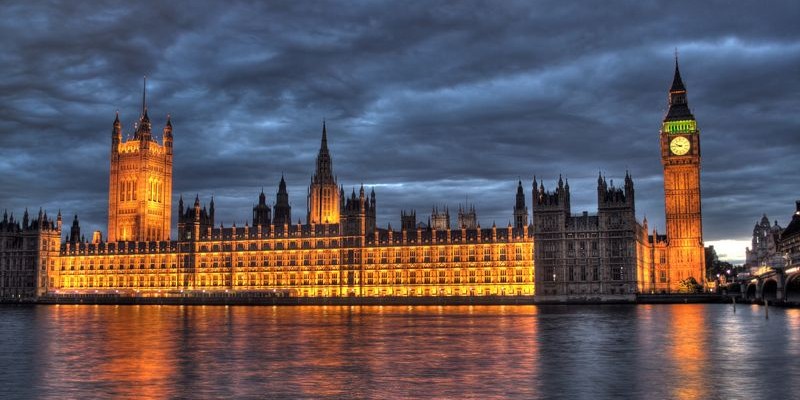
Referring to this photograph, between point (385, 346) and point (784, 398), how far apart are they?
28.4 m

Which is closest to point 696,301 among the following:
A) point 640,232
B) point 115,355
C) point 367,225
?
point 640,232

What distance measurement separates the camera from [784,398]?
106ft

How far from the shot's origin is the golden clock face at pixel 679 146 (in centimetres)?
19300

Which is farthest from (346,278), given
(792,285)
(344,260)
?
(792,285)

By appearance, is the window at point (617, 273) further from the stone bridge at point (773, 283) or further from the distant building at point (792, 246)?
the distant building at point (792, 246)

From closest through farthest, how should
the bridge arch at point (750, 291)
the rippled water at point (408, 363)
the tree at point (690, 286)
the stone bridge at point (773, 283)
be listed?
the rippled water at point (408, 363)
the stone bridge at point (773, 283)
the bridge arch at point (750, 291)
the tree at point (690, 286)

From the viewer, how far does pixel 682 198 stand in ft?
631

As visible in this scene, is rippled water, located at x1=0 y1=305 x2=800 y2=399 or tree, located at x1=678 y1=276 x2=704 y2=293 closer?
rippled water, located at x1=0 y1=305 x2=800 y2=399

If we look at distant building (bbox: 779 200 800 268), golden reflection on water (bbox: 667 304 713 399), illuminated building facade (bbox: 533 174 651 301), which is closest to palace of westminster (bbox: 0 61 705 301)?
illuminated building facade (bbox: 533 174 651 301)

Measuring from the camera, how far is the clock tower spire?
18975cm

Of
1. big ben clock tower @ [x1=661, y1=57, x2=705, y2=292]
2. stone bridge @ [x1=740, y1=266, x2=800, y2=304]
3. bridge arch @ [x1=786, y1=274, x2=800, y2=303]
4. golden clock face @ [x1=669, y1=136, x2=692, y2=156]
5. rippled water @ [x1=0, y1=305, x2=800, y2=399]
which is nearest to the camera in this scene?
rippled water @ [x1=0, y1=305, x2=800, y2=399]

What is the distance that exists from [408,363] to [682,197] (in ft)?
527

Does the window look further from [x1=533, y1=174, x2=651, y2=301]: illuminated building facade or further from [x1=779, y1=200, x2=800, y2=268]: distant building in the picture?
[x1=779, y1=200, x2=800, y2=268]: distant building

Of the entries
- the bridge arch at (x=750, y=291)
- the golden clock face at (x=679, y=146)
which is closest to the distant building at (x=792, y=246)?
the bridge arch at (x=750, y=291)
